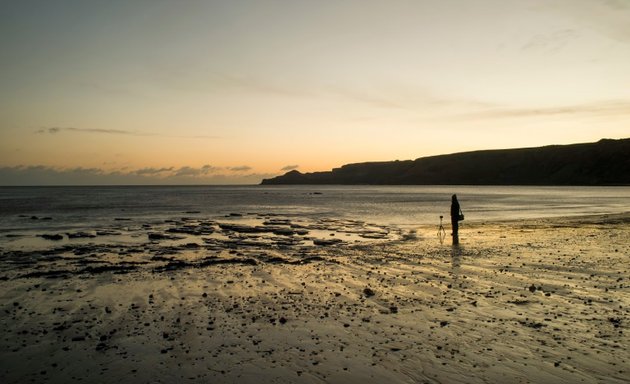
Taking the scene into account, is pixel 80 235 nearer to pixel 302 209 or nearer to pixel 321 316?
pixel 321 316

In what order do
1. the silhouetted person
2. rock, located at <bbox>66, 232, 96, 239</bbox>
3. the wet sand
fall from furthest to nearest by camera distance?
rock, located at <bbox>66, 232, 96, 239</bbox>, the silhouetted person, the wet sand

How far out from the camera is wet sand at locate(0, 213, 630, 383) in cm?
789

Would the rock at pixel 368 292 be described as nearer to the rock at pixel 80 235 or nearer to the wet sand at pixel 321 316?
the wet sand at pixel 321 316

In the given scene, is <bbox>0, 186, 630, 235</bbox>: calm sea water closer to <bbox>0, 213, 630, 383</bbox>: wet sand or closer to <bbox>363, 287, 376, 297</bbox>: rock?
<bbox>0, 213, 630, 383</bbox>: wet sand

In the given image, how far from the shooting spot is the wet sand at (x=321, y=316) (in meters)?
7.89

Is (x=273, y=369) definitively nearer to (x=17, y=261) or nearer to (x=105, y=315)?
(x=105, y=315)

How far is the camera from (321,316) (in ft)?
36.2

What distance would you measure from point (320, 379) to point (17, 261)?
18653mm

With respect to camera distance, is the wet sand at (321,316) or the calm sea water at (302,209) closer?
the wet sand at (321,316)

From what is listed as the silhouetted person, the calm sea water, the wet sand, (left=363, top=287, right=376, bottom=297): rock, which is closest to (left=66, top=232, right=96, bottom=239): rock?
the calm sea water

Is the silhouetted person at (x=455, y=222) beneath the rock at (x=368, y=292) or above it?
above

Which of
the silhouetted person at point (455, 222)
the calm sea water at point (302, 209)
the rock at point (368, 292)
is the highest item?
the silhouetted person at point (455, 222)

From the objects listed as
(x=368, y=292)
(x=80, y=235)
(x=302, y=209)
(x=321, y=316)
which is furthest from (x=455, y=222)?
(x=302, y=209)

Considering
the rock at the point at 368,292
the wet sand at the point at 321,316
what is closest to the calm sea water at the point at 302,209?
the wet sand at the point at 321,316
